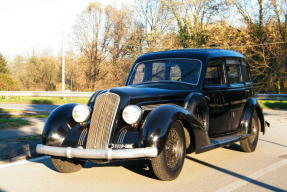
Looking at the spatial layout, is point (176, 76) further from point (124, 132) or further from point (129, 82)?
point (124, 132)

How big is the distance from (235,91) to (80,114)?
342 centimetres

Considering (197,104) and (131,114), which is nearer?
Answer: (131,114)

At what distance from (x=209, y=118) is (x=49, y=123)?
8.89 feet

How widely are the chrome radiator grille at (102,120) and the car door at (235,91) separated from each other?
2.87 metres

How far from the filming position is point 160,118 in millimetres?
5312

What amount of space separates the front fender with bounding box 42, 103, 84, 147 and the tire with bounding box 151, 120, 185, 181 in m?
1.23

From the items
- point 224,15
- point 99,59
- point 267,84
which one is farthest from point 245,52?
point 99,59

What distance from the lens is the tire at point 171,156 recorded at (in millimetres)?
5266

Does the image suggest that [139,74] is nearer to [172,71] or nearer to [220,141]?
[172,71]

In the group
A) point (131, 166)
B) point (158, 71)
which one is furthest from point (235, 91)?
point (131, 166)

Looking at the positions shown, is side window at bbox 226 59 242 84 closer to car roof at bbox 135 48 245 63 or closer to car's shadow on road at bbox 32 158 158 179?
car roof at bbox 135 48 245 63

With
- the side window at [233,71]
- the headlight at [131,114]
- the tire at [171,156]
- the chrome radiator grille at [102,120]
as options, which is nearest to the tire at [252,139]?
the side window at [233,71]

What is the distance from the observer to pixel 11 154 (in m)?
7.28

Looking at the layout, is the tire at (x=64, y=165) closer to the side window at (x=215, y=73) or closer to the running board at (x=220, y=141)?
the running board at (x=220, y=141)
